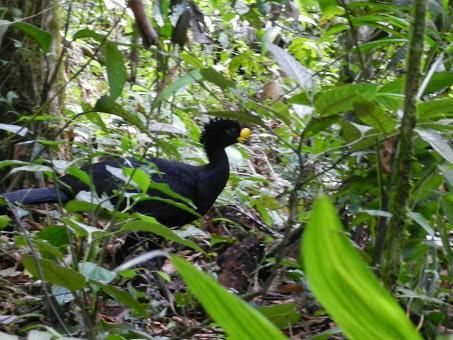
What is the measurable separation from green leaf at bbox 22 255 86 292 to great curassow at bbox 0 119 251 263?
4.48 ft

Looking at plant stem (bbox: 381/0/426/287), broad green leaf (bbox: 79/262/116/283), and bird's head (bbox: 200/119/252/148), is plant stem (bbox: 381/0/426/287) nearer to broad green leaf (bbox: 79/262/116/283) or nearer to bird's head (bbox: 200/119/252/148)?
broad green leaf (bbox: 79/262/116/283)

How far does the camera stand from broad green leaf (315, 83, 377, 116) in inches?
59.4

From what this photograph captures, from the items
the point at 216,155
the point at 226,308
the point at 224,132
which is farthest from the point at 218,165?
the point at 226,308

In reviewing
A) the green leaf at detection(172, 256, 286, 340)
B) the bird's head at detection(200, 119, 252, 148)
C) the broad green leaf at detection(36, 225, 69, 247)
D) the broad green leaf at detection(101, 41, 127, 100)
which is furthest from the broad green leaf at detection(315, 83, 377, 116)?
the bird's head at detection(200, 119, 252, 148)

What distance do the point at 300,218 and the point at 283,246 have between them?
3.10 ft

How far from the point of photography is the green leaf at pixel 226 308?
449 mm

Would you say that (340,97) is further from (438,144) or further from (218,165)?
(218,165)

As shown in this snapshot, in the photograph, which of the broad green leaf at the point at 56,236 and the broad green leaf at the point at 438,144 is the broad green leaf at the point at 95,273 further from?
the broad green leaf at the point at 438,144

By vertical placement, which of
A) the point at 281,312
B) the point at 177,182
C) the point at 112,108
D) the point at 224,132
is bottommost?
the point at 177,182

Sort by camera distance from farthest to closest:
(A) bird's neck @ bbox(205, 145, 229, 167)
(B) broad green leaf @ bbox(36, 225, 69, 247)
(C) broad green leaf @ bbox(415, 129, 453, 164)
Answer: (A) bird's neck @ bbox(205, 145, 229, 167)
(B) broad green leaf @ bbox(36, 225, 69, 247)
(C) broad green leaf @ bbox(415, 129, 453, 164)

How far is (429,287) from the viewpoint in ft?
6.29

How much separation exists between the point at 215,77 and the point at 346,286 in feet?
4.34

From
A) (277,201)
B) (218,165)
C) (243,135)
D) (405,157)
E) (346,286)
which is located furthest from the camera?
(243,135)

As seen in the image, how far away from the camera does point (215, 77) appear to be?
5.63 feet
